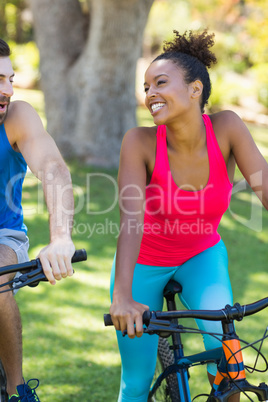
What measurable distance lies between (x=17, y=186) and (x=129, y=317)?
3.56 ft

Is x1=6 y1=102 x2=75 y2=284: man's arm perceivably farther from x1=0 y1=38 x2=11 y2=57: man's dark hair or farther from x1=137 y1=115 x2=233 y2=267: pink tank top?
x1=137 y1=115 x2=233 y2=267: pink tank top

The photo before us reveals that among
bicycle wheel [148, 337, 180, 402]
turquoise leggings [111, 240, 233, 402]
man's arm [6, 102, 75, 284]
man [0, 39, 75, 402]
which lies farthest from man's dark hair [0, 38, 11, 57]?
bicycle wheel [148, 337, 180, 402]

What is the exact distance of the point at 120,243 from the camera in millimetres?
2416

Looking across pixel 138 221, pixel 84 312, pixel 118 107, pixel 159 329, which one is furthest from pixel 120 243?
pixel 118 107

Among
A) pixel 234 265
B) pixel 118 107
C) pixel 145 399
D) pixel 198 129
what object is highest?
pixel 198 129

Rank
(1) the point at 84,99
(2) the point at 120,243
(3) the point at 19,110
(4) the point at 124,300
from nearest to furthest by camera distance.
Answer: (4) the point at 124,300 → (2) the point at 120,243 → (3) the point at 19,110 → (1) the point at 84,99

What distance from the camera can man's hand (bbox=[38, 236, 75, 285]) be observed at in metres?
1.99

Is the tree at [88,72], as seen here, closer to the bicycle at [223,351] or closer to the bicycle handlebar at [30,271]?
the bicycle at [223,351]

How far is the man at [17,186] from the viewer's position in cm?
236

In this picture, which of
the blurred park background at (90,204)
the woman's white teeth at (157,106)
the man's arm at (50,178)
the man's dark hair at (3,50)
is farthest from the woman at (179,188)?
the blurred park background at (90,204)

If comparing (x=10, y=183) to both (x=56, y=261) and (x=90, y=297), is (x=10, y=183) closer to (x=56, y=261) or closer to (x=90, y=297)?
(x=56, y=261)

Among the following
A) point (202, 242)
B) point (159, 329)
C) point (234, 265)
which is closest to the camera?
point (159, 329)

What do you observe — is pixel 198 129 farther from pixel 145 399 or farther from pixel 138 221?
A: pixel 145 399

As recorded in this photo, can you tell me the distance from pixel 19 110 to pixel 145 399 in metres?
1.58
